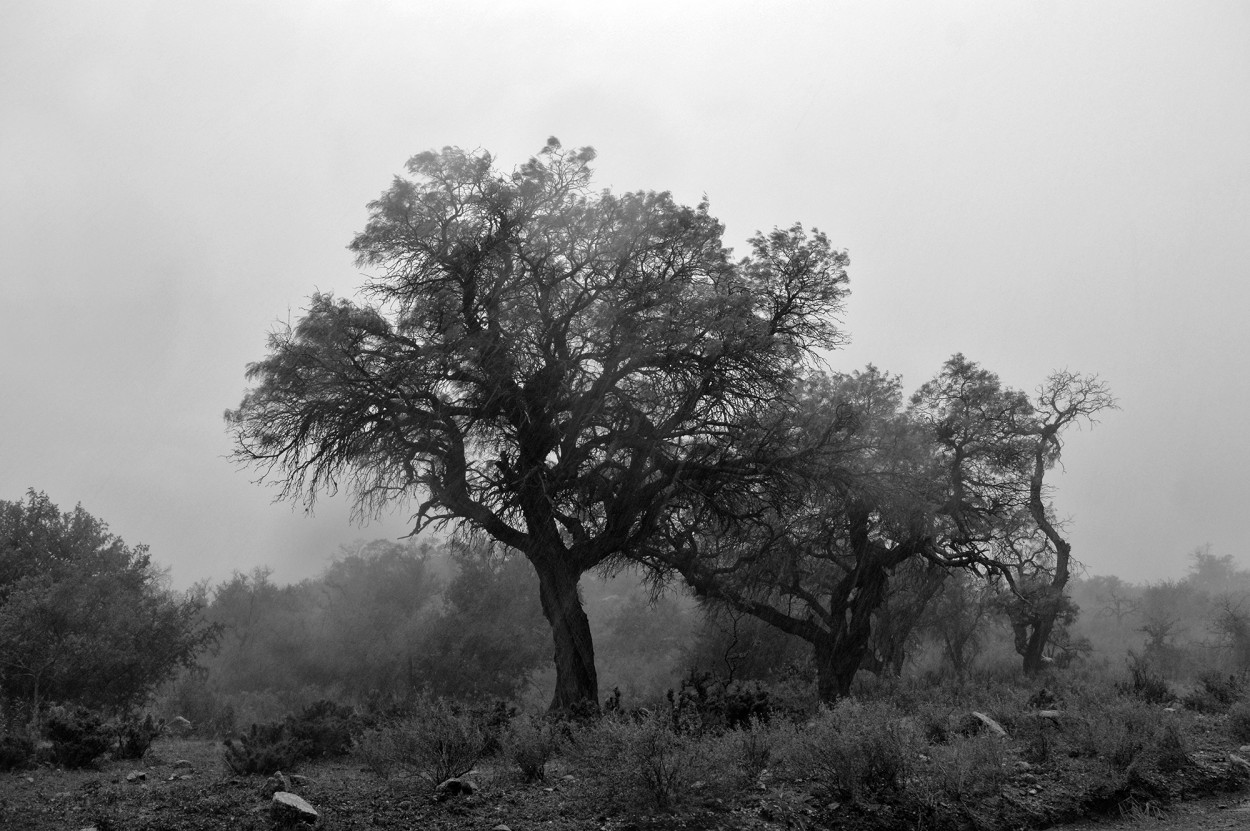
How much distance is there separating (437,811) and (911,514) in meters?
13.7

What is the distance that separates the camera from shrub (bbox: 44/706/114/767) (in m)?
12.6

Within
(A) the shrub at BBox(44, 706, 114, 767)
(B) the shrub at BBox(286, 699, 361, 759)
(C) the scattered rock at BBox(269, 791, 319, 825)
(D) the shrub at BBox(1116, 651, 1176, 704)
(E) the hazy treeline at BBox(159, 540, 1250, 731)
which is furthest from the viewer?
(E) the hazy treeline at BBox(159, 540, 1250, 731)

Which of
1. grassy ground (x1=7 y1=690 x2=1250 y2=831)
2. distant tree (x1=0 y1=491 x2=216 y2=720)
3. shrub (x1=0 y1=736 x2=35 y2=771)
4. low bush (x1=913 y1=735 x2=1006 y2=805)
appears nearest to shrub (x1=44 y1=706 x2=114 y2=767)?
shrub (x1=0 y1=736 x2=35 y2=771)

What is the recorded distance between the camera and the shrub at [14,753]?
11992mm

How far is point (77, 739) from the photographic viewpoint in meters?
12.8

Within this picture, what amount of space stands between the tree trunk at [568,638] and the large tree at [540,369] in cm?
4

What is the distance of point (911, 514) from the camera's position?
19453 mm

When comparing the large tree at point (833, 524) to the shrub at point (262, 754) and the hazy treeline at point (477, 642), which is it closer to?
the hazy treeline at point (477, 642)

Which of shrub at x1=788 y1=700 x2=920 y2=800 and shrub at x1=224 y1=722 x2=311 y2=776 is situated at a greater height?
shrub at x1=224 y1=722 x2=311 y2=776

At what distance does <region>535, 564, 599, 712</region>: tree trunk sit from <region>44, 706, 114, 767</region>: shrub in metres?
6.93

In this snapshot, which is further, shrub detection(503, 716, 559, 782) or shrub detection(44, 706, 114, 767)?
shrub detection(44, 706, 114, 767)

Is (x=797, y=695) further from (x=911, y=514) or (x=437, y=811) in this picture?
(x=437, y=811)

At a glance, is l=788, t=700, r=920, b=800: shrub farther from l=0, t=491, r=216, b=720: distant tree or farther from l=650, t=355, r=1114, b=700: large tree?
l=0, t=491, r=216, b=720: distant tree

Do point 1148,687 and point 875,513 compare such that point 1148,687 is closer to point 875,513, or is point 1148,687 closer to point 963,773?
point 875,513
